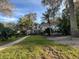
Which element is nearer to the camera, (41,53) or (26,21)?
(41,53)

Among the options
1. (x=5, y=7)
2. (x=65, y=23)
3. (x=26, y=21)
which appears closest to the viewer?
(x=5, y=7)

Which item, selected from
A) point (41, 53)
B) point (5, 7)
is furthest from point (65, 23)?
point (41, 53)

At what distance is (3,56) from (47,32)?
3459cm

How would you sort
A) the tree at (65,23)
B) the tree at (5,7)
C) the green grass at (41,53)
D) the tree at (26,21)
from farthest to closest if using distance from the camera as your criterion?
the tree at (26,21)
the tree at (65,23)
the tree at (5,7)
the green grass at (41,53)

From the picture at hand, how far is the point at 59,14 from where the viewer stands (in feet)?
154

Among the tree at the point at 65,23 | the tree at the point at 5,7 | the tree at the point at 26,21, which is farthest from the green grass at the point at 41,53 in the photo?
the tree at the point at 26,21

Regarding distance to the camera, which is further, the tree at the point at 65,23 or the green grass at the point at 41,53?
the tree at the point at 65,23

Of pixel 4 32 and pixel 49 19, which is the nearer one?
pixel 4 32

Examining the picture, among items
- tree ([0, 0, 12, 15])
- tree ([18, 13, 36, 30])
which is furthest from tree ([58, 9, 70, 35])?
tree ([18, 13, 36, 30])

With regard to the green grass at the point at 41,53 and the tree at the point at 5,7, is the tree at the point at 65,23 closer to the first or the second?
the tree at the point at 5,7

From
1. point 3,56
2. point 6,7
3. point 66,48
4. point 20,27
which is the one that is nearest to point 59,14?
point 20,27

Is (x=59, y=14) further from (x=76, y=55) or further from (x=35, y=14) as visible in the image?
(x=76, y=55)

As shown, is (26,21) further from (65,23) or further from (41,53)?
(41,53)

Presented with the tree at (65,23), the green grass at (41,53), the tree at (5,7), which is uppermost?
the tree at (5,7)
